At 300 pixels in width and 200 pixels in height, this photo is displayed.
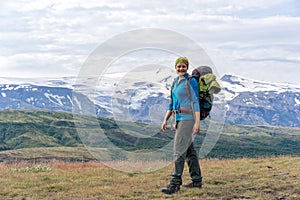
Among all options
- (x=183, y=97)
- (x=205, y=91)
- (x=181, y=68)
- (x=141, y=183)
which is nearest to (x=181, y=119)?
(x=183, y=97)

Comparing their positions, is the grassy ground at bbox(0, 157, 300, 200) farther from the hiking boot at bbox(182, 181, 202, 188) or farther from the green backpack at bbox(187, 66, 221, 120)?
the green backpack at bbox(187, 66, 221, 120)

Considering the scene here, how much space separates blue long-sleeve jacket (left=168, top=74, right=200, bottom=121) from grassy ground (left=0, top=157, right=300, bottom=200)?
2369 mm

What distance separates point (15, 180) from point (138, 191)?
5.03m

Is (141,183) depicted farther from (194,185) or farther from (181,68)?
(181,68)

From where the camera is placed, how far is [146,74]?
18.3m

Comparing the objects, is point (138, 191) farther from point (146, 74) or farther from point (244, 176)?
point (146, 74)

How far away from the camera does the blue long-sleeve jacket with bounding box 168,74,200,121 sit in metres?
11.9

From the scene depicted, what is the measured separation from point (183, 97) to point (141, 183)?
12.8ft

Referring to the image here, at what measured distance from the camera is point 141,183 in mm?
14102

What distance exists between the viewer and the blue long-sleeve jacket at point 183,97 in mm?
11859

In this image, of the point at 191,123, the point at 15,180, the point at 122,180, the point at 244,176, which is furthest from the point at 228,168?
the point at 15,180

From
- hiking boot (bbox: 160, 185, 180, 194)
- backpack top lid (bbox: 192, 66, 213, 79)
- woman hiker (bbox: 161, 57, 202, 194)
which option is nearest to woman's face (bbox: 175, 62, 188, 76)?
woman hiker (bbox: 161, 57, 202, 194)

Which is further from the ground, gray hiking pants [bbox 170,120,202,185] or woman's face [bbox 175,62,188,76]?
woman's face [bbox 175,62,188,76]

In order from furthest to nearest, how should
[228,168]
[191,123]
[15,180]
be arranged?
[228,168] < [15,180] < [191,123]
